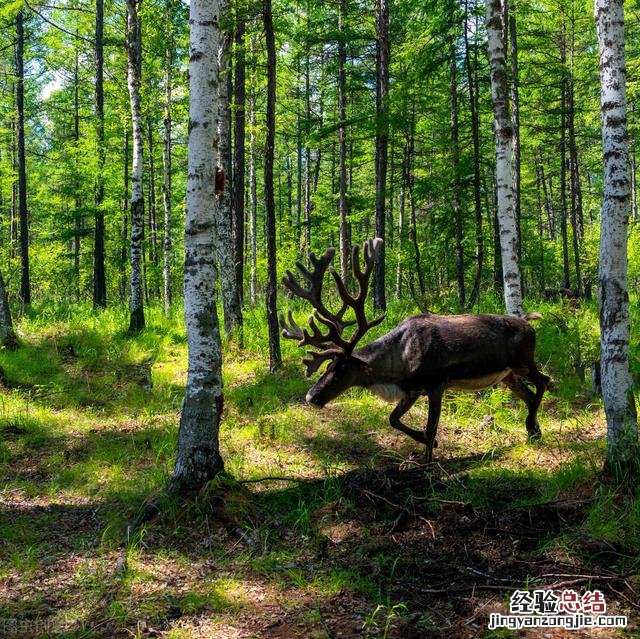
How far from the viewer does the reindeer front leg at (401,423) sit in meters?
7.01

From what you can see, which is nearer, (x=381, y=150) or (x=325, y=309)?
(x=325, y=309)

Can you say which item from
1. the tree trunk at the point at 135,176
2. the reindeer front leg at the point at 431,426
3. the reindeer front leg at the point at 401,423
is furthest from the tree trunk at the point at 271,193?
the tree trunk at the point at 135,176

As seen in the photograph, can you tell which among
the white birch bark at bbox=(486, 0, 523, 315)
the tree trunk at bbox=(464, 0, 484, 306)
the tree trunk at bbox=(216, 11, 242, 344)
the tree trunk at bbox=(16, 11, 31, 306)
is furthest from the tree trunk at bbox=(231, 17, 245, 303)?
the tree trunk at bbox=(16, 11, 31, 306)

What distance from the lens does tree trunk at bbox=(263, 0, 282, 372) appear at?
1011 cm

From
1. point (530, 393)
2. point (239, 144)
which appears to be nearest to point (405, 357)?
point (530, 393)

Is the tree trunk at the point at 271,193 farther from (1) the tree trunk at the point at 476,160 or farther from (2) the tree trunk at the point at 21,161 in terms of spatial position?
(2) the tree trunk at the point at 21,161

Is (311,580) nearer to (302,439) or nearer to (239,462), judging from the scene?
(239,462)

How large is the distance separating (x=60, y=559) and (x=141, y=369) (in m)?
7.29

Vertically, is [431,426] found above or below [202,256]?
below

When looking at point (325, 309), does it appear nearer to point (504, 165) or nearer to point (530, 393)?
point (530, 393)

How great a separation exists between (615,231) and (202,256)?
154 inches

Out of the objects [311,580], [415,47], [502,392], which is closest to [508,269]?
[502,392]

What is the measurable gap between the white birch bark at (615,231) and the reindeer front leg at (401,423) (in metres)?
2.26

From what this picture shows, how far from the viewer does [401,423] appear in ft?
23.4
